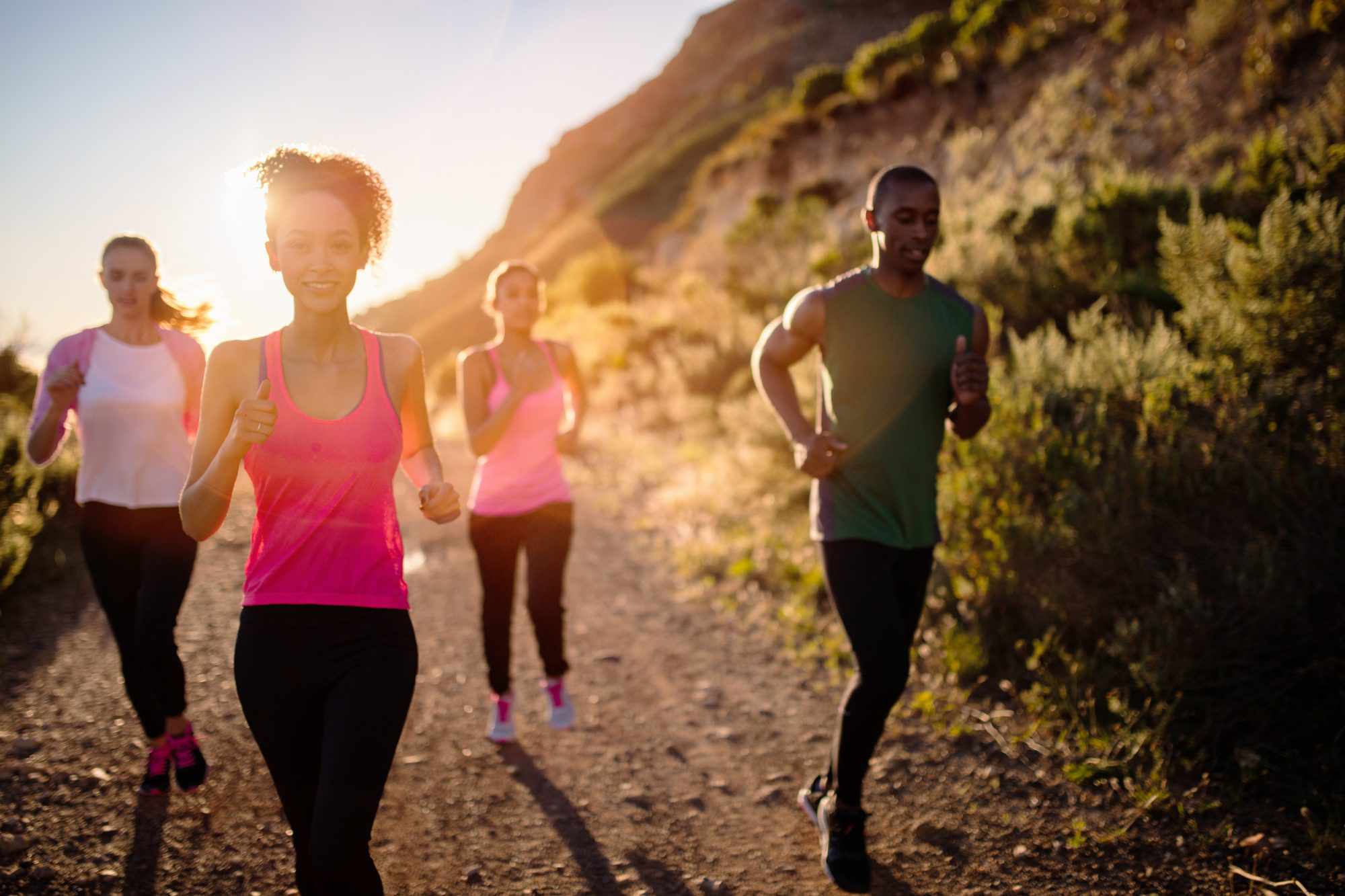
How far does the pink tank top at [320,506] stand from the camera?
2262mm

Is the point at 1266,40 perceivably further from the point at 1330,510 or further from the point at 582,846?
the point at 582,846

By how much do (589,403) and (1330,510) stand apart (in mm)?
12578

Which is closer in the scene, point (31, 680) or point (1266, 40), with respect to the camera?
point (31, 680)

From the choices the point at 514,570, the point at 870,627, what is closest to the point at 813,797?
the point at 870,627

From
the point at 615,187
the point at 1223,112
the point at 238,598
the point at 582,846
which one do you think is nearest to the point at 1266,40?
the point at 1223,112

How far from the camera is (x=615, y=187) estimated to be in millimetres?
55969

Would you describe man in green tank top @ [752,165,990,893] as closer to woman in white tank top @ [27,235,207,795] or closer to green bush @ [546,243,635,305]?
woman in white tank top @ [27,235,207,795]

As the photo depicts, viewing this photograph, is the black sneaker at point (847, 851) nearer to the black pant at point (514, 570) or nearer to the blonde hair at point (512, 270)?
the black pant at point (514, 570)

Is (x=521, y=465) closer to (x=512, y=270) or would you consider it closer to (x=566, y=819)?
(x=512, y=270)

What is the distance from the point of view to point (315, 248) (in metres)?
2.31

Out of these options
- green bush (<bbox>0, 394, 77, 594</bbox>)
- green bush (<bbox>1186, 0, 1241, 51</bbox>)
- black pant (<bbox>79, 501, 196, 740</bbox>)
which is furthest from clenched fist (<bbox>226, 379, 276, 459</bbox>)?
green bush (<bbox>1186, 0, 1241, 51</bbox>)

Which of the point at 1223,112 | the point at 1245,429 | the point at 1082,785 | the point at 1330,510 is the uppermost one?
the point at 1223,112

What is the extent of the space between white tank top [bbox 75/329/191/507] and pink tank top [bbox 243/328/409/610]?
173 cm

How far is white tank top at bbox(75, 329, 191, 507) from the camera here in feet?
12.0
